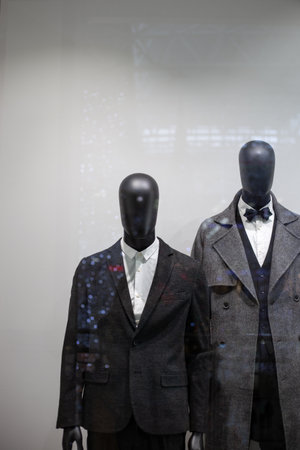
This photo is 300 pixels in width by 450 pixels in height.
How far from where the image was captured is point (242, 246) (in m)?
1.92

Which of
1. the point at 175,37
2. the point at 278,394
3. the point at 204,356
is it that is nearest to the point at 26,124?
the point at 175,37

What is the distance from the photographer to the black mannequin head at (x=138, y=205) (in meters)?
1.69

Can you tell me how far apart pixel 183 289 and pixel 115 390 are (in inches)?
16.8

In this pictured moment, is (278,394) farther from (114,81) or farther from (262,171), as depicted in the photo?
(114,81)

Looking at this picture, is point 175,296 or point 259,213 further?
point 259,213

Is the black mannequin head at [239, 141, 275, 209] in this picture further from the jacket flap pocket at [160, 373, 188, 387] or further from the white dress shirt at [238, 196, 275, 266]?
the jacket flap pocket at [160, 373, 188, 387]

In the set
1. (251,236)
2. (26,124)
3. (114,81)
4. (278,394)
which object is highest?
(114,81)

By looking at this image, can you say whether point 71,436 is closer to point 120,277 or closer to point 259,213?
point 120,277

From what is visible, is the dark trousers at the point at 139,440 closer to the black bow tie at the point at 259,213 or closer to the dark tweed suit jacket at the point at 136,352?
the dark tweed suit jacket at the point at 136,352

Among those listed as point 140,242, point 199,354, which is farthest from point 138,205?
point 199,354

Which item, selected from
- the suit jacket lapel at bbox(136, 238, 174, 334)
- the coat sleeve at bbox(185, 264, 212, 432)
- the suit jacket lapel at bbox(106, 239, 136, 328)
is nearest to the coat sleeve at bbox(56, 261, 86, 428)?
the suit jacket lapel at bbox(106, 239, 136, 328)

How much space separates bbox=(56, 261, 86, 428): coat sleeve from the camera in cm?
168

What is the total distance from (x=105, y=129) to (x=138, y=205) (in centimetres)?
56

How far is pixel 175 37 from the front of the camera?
207 cm
